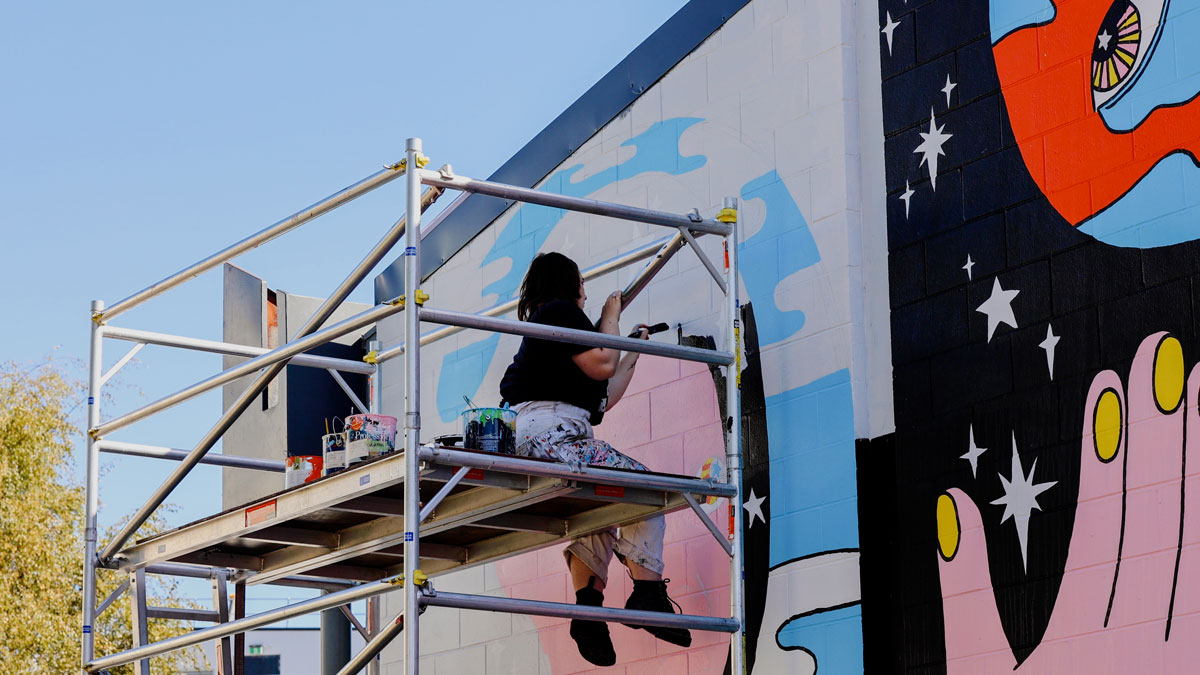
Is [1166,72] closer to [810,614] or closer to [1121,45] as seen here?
[1121,45]

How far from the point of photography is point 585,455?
270 inches

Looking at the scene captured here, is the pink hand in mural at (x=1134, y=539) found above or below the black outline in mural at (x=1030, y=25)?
below

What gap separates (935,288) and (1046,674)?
172 centimetres

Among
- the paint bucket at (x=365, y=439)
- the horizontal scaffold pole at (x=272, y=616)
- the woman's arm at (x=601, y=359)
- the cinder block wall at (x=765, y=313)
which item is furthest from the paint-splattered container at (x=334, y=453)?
the cinder block wall at (x=765, y=313)

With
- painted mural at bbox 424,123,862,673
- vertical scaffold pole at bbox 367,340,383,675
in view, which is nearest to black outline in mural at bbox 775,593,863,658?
painted mural at bbox 424,123,862,673

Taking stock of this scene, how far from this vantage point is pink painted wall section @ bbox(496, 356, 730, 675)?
772cm

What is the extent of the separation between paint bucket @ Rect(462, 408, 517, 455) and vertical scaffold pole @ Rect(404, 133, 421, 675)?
40cm

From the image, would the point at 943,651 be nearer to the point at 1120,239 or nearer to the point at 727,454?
the point at 727,454

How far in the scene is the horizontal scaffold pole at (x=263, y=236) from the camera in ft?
23.1

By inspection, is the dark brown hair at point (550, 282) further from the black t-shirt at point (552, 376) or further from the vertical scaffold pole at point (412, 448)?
the vertical scaffold pole at point (412, 448)

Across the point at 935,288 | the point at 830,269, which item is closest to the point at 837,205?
the point at 830,269

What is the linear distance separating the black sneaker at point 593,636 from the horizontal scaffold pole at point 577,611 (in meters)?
0.35

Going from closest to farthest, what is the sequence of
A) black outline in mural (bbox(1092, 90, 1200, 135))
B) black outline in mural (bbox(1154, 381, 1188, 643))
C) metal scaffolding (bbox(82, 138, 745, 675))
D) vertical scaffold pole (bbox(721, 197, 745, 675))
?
black outline in mural (bbox(1154, 381, 1188, 643)) < black outline in mural (bbox(1092, 90, 1200, 135)) < metal scaffolding (bbox(82, 138, 745, 675)) < vertical scaffold pole (bbox(721, 197, 745, 675))

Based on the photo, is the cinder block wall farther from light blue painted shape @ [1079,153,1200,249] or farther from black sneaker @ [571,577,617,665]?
light blue painted shape @ [1079,153,1200,249]
